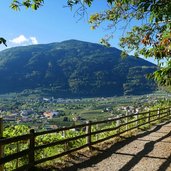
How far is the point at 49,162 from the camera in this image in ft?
42.3

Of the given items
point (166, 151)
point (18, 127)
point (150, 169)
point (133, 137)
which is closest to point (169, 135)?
point (133, 137)

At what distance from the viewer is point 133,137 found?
821 inches

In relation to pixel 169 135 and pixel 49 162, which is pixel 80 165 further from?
pixel 169 135

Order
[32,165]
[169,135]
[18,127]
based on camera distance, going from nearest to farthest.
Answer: [32,165] < [18,127] < [169,135]

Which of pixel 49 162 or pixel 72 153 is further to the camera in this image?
pixel 72 153

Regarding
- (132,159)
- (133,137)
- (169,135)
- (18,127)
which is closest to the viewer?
(132,159)

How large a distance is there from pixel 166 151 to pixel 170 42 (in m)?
7.01

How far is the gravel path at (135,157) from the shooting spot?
12812 millimetres

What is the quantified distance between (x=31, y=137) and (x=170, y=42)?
14.9 feet

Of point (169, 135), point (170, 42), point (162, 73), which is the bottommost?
point (169, 135)

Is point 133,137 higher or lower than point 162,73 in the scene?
lower

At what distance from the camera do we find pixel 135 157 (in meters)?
14.7

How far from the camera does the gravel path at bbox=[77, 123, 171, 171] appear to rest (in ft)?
42.0

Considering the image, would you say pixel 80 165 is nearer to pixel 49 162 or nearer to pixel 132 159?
pixel 49 162
